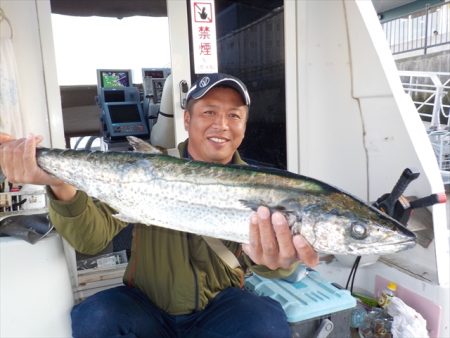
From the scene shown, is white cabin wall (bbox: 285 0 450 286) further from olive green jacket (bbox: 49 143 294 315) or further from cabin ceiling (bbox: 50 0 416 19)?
olive green jacket (bbox: 49 143 294 315)

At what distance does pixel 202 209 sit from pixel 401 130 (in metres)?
1.99

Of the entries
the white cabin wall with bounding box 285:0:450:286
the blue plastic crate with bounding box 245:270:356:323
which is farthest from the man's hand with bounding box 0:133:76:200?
the white cabin wall with bounding box 285:0:450:286

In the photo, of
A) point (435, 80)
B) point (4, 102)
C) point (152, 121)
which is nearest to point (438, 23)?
point (435, 80)

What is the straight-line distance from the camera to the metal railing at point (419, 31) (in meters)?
9.39

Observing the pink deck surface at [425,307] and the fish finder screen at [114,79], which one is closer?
the pink deck surface at [425,307]

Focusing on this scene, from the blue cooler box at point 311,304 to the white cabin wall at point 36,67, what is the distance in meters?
1.71

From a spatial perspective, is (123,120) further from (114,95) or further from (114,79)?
(114,79)

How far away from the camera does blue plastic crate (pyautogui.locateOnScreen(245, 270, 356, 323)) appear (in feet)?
6.81

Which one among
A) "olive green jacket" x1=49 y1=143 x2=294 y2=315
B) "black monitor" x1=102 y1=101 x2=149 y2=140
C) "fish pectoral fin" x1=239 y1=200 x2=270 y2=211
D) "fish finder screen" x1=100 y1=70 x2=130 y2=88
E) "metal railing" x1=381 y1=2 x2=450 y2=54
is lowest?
"olive green jacket" x1=49 y1=143 x2=294 y2=315

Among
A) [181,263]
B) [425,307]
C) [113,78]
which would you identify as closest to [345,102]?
[425,307]

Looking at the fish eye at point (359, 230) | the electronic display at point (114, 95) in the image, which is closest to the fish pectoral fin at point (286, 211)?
the fish eye at point (359, 230)

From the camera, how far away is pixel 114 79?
4980 mm

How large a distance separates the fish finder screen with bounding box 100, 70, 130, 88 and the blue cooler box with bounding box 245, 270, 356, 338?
346 centimetres

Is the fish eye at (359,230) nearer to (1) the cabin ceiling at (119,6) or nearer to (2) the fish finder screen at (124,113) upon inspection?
(1) the cabin ceiling at (119,6)
